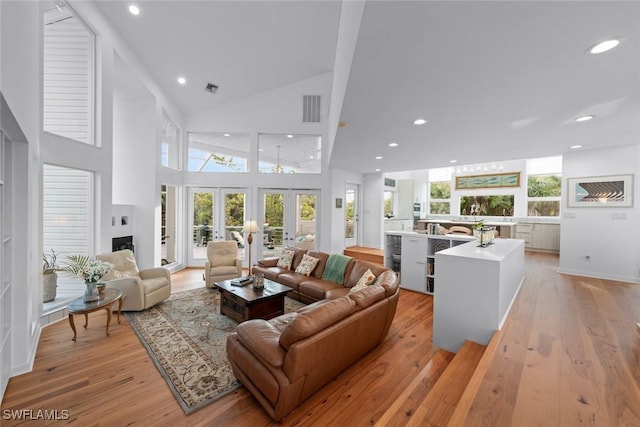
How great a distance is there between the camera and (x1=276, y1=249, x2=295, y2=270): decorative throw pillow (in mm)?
5008

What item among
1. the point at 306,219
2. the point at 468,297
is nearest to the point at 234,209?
the point at 306,219

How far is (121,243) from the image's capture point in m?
4.73

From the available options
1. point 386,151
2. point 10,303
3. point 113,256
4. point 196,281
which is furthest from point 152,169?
point 386,151

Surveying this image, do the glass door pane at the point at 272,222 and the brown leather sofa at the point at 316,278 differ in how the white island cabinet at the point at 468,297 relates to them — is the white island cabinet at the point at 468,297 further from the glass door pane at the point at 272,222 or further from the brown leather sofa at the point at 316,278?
the glass door pane at the point at 272,222

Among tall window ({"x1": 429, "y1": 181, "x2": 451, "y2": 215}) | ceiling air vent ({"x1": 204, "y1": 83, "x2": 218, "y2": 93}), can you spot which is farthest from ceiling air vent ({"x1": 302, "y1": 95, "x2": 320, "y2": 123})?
tall window ({"x1": 429, "y1": 181, "x2": 451, "y2": 215})

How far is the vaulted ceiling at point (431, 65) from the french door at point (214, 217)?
2.20 meters

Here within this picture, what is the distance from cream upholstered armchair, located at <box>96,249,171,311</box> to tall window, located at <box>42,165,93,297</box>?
0.49 metres

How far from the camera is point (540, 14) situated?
1.39 metres

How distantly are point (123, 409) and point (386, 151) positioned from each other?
4938 mm

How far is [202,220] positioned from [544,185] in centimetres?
1049

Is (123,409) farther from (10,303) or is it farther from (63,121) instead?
(63,121)

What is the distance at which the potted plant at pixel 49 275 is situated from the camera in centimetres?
337

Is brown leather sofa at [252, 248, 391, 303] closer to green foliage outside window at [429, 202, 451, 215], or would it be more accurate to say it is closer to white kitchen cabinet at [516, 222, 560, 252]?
white kitchen cabinet at [516, 222, 560, 252]

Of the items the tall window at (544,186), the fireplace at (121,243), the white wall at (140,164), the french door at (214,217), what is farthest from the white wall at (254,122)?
the tall window at (544,186)
